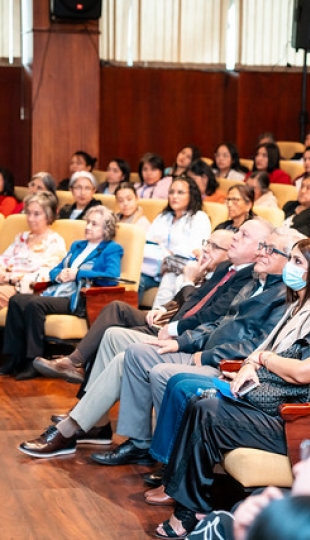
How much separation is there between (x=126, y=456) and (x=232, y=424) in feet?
3.06

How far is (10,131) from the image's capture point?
1072 centimetres

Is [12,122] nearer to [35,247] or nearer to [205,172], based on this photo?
[205,172]

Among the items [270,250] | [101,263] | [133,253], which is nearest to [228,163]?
[133,253]

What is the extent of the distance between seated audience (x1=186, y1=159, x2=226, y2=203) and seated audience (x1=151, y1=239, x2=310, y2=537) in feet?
13.3

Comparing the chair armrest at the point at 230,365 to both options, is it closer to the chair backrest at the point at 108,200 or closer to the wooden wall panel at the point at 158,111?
the chair backrest at the point at 108,200

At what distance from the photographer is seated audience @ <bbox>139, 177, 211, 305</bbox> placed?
20.4 feet

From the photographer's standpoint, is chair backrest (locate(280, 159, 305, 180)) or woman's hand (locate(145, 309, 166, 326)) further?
chair backrest (locate(280, 159, 305, 180))

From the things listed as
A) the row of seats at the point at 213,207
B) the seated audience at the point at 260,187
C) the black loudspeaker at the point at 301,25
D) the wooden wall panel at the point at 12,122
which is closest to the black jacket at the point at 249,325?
the row of seats at the point at 213,207

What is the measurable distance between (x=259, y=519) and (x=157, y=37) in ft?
32.4

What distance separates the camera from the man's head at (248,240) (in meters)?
4.20

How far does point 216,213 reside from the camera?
6352 millimetres

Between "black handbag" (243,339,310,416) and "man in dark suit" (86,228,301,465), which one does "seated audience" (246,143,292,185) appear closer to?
"man in dark suit" (86,228,301,465)

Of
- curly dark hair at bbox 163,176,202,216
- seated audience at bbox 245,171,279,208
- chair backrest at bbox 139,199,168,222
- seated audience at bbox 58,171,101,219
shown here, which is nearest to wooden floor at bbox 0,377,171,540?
curly dark hair at bbox 163,176,202,216

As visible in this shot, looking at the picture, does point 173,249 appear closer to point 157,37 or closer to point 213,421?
point 213,421
